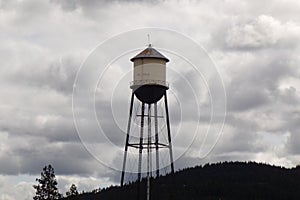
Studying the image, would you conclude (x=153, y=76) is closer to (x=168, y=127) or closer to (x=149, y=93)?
(x=149, y=93)

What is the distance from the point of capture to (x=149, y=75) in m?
94.1

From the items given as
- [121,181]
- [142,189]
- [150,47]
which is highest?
[142,189]

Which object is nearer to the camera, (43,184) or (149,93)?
(149,93)

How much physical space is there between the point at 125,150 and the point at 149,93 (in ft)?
29.2

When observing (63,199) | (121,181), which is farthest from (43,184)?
(121,181)

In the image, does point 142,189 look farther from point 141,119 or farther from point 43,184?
point 141,119

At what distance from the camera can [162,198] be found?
194 meters

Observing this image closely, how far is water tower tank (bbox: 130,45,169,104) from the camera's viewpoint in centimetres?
9406

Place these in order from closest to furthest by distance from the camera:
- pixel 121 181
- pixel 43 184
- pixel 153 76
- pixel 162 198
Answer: pixel 153 76, pixel 121 181, pixel 43 184, pixel 162 198

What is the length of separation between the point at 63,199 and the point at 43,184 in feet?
17.2

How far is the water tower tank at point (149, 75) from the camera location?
94.1 m

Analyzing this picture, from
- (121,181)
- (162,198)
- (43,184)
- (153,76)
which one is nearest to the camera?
(153,76)

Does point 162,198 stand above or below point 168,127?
above

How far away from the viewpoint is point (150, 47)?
320 feet
